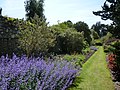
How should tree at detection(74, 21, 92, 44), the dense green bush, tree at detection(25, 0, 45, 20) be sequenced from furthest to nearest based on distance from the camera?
1. tree at detection(25, 0, 45, 20)
2. tree at detection(74, 21, 92, 44)
3. the dense green bush

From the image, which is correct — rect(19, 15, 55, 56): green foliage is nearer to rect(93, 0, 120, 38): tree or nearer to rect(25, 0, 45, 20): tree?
rect(93, 0, 120, 38): tree

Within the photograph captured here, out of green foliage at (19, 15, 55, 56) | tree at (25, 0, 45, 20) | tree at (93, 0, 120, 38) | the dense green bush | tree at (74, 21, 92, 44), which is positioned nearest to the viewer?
tree at (93, 0, 120, 38)

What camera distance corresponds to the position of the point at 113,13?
8.67 metres

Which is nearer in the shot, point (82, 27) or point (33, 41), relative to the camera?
point (33, 41)

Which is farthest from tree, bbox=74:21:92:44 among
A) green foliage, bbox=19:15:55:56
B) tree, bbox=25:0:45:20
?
green foliage, bbox=19:15:55:56

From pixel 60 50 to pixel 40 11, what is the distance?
74.8ft

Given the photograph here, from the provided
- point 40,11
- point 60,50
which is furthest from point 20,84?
point 40,11

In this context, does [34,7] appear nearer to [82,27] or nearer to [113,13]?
[82,27]

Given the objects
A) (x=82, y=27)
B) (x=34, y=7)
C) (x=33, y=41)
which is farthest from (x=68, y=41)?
(x=34, y=7)

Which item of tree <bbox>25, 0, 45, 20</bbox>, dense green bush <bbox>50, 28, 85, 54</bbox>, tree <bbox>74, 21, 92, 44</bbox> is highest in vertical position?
tree <bbox>25, 0, 45, 20</bbox>

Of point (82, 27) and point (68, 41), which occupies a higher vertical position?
point (82, 27)

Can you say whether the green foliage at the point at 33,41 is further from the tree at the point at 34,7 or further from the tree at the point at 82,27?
the tree at the point at 34,7

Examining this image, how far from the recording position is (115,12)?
8523 millimetres

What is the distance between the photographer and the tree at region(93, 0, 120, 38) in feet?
27.5
